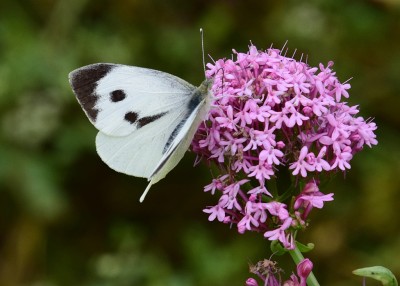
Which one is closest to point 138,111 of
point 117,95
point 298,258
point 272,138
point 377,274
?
point 117,95

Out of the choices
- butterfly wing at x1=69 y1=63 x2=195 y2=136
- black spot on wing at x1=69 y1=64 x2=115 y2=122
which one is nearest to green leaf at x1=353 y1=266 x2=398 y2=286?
butterfly wing at x1=69 y1=63 x2=195 y2=136

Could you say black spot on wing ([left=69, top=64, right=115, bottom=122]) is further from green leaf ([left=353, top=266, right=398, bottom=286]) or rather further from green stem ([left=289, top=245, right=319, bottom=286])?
green leaf ([left=353, top=266, right=398, bottom=286])

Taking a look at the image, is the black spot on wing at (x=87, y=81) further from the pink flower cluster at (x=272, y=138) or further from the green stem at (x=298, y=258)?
the green stem at (x=298, y=258)

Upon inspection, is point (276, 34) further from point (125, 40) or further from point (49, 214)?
point (49, 214)

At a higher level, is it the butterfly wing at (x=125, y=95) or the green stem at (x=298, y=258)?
the butterfly wing at (x=125, y=95)

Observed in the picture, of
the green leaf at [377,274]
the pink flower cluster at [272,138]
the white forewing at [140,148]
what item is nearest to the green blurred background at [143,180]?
the white forewing at [140,148]

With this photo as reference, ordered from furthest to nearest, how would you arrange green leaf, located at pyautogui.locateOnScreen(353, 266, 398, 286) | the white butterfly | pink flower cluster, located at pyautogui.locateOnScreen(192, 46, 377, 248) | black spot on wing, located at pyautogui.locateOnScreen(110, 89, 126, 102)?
black spot on wing, located at pyautogui.locateOnScreen(110, 89, 126, 102), the white butterfly, pink flower cluster, located at pyautogui.locateOnScreen(192, 46, 377, 248), green leaf, located at pyautogui.locateOnScreen(353, 266, 398, 286)

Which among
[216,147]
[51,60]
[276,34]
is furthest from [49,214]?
[216,147]
